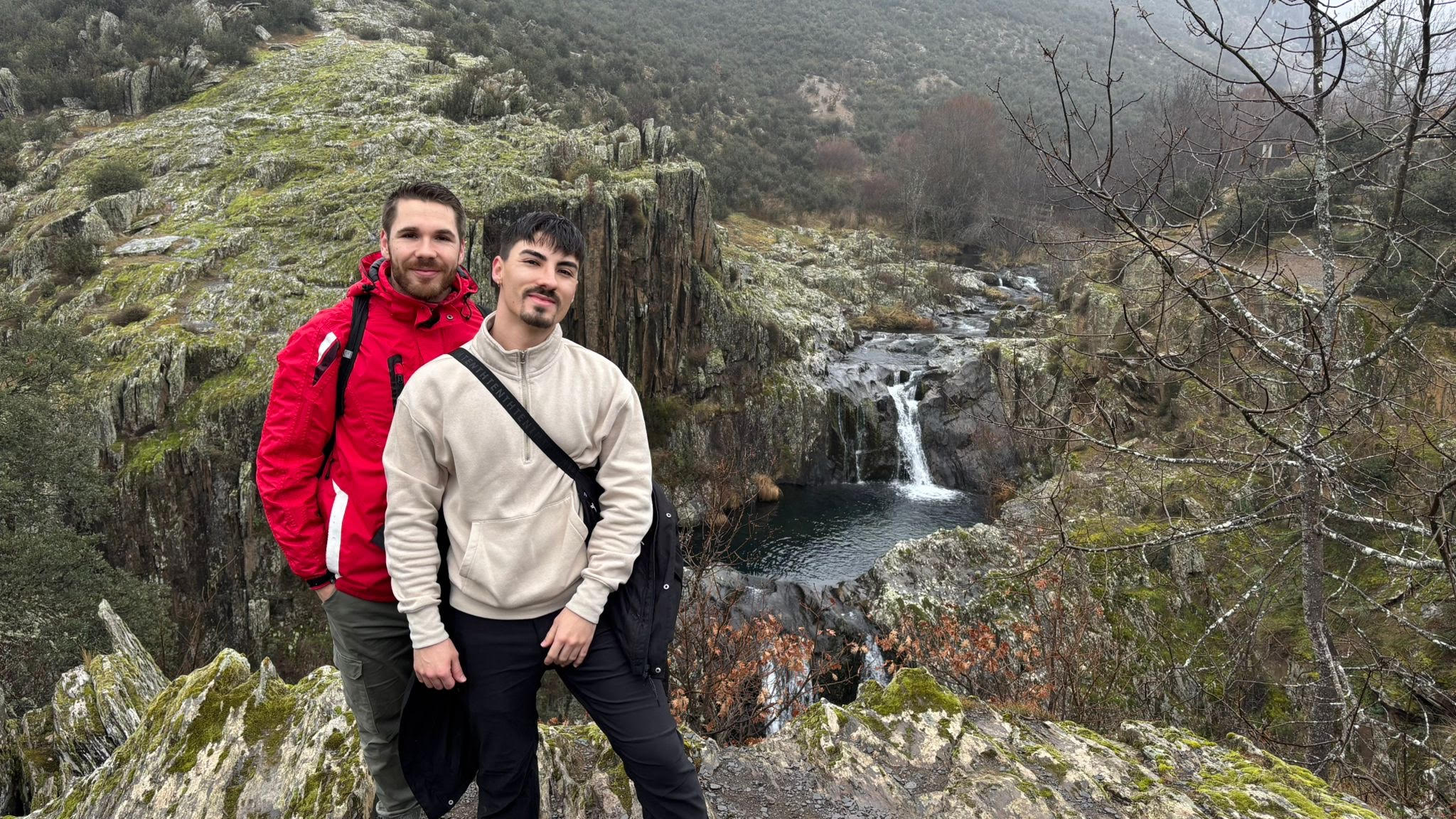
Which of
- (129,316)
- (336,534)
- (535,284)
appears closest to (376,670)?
(336,534)

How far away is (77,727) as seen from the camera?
437 cm

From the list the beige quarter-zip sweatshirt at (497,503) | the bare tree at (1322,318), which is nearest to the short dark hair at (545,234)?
the beige quarter-zip sweatshirt at (497,503)

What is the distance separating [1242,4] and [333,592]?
16690 centimetres

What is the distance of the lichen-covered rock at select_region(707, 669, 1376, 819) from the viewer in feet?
11.6

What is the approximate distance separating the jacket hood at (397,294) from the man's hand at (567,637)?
1336 mm

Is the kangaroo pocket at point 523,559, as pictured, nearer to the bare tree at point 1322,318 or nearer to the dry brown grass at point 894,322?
the bare tree at point 1322,318

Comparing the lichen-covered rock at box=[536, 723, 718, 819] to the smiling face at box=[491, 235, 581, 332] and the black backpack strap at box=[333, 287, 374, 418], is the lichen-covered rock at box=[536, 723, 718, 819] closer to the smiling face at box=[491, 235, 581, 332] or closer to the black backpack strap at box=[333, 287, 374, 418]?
the black backpack strap at box=[333, 287, 374, 418]

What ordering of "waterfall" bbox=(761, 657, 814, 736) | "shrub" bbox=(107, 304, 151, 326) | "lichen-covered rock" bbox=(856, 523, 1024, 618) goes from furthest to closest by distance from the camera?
"shrub" bbox=(107, 304, 151, 326), "lichen-covered rock" bbox=(856, 523, 1024, 618), "waterfall" bbox=(761, 657, 814, 736)

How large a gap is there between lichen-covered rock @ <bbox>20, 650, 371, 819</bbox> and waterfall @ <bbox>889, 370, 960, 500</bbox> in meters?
21.9

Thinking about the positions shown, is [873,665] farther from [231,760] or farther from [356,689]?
[356,689]

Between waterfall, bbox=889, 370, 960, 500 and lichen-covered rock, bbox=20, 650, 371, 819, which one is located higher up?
lichen-covered rock, bbox=20, 650, 371, 819

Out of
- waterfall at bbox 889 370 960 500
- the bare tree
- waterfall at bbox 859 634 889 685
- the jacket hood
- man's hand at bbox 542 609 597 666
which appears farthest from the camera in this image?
waterfall at bbox 889 370 960 500

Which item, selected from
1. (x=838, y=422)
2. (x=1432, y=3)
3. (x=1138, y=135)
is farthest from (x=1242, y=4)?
(x=1432, y=3)

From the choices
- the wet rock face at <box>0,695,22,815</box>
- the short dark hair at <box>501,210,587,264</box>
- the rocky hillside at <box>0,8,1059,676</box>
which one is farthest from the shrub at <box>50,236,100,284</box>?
the short dark hair at <box>501,210,587,264</box>
